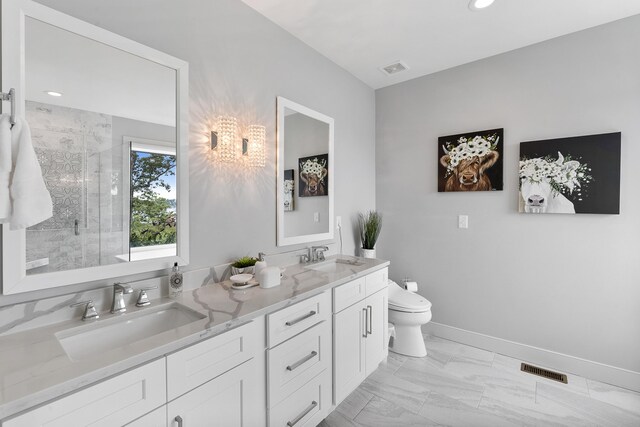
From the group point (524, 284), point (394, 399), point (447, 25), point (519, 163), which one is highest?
point (447, 25)

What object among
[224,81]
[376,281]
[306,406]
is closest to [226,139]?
[224,81]

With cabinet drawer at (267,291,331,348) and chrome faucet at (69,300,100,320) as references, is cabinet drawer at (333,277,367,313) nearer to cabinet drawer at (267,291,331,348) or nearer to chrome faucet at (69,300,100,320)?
cabinet drawer at (267,291,331,348)

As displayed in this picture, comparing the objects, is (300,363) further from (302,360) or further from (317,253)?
(317,253)

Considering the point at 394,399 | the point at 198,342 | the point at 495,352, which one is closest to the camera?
the point at 198,342

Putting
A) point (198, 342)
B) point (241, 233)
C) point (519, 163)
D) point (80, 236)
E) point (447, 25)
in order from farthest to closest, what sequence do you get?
1. point (519, 163)
2. point (447, 25)
3. point (241, 233)
4. point (80, 236)
5. point (198, 342)

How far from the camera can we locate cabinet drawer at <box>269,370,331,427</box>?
54.2 inches

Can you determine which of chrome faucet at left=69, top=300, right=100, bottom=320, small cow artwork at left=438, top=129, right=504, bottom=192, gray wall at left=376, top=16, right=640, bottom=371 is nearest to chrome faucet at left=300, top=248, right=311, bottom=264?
gray wall at left=376, top=16, right=640, bottom=371

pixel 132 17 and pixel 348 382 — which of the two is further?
pixel 348 382

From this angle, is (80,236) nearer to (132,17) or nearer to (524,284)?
(132,17)

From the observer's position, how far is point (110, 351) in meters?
0.89

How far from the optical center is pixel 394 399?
1.99 meters

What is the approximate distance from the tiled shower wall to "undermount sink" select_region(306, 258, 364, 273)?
1.26 m

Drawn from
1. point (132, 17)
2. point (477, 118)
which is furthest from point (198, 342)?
point (477, 118)

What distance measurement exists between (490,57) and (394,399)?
2855mm
